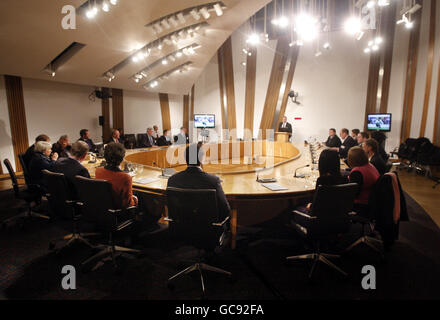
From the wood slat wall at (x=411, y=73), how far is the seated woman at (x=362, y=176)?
634 cm

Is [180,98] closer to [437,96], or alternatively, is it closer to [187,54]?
[187,54]

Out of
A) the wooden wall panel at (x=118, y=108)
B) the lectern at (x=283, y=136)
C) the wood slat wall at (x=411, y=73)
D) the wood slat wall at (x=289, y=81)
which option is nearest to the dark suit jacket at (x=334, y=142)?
the lectern at (x=283, y=136)

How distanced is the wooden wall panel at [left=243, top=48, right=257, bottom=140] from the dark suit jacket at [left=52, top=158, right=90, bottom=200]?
7.70 m

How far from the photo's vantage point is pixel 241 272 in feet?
7.83

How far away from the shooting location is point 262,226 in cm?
330

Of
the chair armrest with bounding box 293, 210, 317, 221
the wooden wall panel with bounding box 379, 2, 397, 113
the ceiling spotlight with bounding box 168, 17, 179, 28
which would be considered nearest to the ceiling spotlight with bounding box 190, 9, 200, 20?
the ceiling spotlight with bounding box 168, 17, 179, 28

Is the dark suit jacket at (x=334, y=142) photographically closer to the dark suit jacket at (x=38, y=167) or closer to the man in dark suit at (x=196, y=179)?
the man in dark suit at (x=196, y=179)

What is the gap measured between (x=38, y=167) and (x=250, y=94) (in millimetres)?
8012

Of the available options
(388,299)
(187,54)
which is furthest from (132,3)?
(388,299)

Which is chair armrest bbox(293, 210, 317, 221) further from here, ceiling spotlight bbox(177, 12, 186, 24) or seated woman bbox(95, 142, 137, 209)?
ceiling spotlight bbox(177, 12, 186, 24)

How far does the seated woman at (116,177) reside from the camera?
2.35m

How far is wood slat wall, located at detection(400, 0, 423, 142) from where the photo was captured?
23.2 ft
